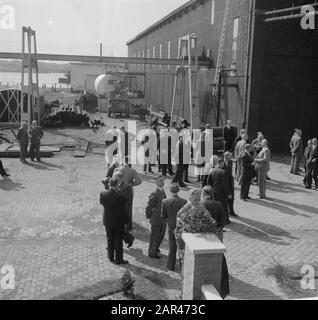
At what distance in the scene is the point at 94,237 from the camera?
10.4m

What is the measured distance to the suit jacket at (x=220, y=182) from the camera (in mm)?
10805

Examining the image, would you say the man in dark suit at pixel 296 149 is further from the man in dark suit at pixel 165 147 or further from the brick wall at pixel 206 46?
the brick wall at pixel 206 46

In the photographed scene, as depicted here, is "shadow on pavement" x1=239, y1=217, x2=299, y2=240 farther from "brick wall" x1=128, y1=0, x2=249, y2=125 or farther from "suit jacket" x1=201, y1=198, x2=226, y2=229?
"brick wall" x1=128, y1=0, x2=249, y2=125

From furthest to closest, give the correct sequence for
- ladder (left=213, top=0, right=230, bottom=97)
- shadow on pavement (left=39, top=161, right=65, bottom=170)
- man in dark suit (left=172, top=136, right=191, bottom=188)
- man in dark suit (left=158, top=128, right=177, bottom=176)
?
ladder (left=213, top=0, right=230, bottom=97) → shadow on pavement (left=39, top=161, right=65, bottom=170) → man in dark suit (left=158, top=128, right=177, bottom=176) → man in dark suit (left=172, top=136, right=191, bottom=188)

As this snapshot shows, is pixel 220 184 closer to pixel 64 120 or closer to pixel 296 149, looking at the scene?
pixel 296 149

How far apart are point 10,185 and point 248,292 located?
9515 millimetres

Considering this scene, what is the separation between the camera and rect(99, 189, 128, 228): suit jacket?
8656 mm

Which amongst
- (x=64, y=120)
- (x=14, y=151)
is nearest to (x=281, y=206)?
(x=14, y=151)

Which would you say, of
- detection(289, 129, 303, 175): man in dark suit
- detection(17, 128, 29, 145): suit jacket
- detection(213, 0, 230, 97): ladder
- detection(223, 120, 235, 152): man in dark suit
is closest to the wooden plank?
detection(17, 128, 29, 145): suit jacket

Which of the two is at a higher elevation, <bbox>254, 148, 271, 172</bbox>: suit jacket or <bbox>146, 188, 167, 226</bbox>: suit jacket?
<bbox>254, 148, 271, 172</bbox>: suit jacket

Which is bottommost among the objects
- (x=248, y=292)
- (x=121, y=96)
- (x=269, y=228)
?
(x=248, y=292)

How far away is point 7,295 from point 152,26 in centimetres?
4311

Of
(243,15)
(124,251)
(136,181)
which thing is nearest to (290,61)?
(243,15)

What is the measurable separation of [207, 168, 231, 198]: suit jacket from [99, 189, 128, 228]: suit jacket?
2956 millimetres
